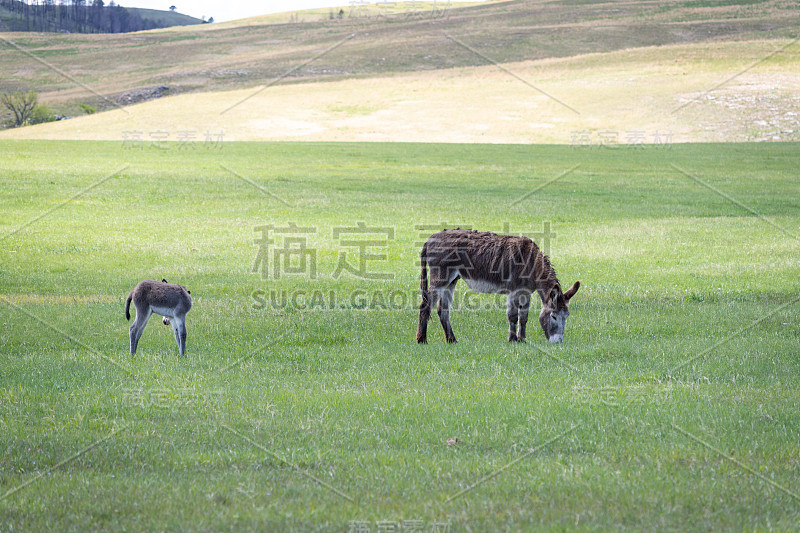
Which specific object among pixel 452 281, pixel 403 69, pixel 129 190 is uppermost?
pixel 403 69

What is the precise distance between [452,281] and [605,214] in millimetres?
22284

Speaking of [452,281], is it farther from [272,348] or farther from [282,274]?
[282,274]

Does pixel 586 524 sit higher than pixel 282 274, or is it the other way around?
pixel 586 524

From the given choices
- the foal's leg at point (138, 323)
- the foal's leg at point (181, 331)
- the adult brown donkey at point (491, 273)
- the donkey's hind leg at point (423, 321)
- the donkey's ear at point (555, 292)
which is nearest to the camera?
the foal's leg at point (138, 323)

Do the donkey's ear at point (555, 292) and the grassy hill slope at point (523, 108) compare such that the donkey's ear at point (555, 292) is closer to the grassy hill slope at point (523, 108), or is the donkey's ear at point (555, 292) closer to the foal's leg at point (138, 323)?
the foal's leg at point (138, 323)

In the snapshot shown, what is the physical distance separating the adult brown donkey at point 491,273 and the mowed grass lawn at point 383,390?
558mm

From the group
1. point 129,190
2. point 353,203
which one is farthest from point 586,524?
point 129,190

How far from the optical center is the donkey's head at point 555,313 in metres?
12.6

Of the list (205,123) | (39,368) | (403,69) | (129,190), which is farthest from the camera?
(403,69)

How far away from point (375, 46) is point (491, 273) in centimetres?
13348

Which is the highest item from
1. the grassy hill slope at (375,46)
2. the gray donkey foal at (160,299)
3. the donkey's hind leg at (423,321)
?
the grassy hill slope at (375,46)

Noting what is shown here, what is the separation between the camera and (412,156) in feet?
197

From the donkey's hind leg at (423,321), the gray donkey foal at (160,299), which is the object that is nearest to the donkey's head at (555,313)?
the donkey's hind leg at (423,321)

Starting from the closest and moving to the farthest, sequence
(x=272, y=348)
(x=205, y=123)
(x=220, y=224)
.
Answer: (x=272, y=348)
(x=220, y=224)
(x=205, y=123)
